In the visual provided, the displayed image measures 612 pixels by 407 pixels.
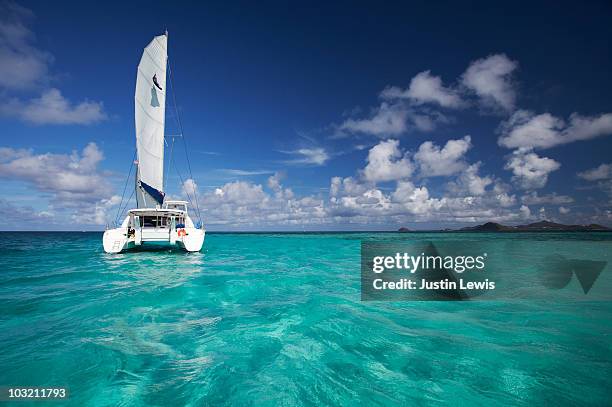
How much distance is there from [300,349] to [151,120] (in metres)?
28.5

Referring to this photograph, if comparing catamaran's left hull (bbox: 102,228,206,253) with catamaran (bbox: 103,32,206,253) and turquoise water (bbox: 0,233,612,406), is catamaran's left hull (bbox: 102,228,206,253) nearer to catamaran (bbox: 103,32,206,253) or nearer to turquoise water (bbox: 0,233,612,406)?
catamaran (bbox: 103,32,206,253)

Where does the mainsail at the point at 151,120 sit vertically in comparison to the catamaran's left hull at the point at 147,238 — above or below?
above

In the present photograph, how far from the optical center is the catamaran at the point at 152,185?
2242cm

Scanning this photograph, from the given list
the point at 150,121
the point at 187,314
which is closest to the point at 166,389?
the point at 187,314

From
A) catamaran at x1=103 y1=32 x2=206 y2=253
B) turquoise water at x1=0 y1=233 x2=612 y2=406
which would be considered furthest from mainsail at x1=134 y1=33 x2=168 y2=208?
turquoise water at x1=0 y1=233 x2=612 y2=406

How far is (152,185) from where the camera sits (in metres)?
27.0

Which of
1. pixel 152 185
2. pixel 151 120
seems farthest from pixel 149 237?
pixel 151 120

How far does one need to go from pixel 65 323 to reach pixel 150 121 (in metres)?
24.6

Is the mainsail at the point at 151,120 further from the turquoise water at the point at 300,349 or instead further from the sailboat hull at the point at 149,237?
the turquoise water at the point at 300,349

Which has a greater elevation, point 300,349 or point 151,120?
point 151,120

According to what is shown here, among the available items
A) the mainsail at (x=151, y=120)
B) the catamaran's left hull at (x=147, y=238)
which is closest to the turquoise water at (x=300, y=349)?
the catamaran's left hull at (x=147, y=238)

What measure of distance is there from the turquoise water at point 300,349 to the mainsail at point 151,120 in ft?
50.5

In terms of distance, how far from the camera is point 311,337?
7.15m

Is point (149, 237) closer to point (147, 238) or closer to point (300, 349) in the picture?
point (147, 238)
